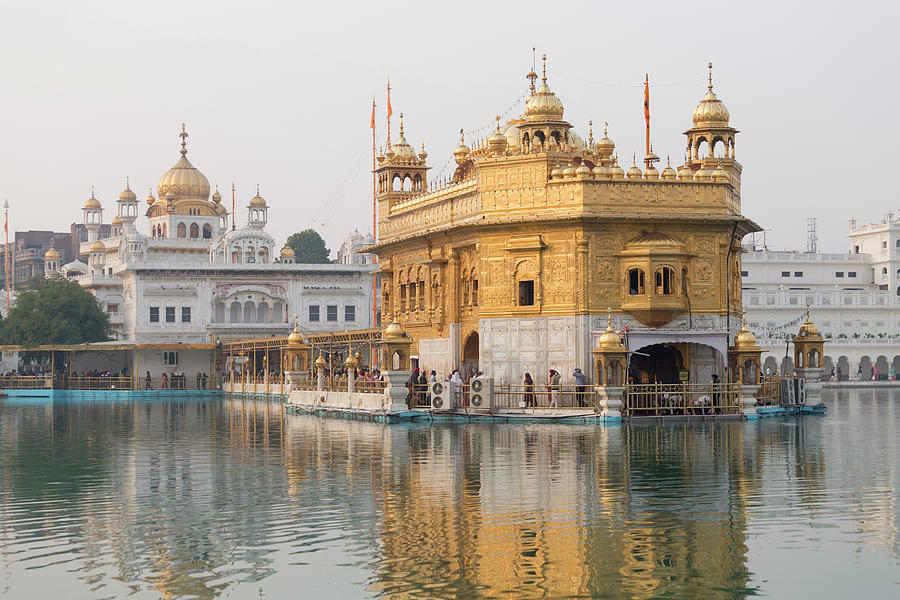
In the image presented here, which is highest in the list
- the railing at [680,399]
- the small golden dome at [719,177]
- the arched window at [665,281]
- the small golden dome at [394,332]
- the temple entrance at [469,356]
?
the small golden dome at [719,177]

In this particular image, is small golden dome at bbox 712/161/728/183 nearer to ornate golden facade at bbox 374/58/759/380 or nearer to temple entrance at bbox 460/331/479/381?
ornate golden facade at bbox 374/58/759/380

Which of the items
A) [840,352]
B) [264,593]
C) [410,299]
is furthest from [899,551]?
[840,352]

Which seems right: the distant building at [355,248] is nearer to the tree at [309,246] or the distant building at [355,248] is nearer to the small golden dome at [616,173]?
the tree at [309,246]

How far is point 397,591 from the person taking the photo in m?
11.8

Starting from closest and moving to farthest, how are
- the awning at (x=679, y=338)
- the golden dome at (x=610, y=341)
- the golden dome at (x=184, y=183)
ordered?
the golden dome at (x=610, y=341)
the awning at (x=679, y=338)
the golden dome at (x=184, y=183)

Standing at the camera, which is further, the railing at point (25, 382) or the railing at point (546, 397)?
the railing at point (25, 382)

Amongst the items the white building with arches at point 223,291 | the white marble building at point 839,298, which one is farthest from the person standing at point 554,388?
the white marble building at point 839,298

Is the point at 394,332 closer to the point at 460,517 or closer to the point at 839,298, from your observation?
the point at 460,517

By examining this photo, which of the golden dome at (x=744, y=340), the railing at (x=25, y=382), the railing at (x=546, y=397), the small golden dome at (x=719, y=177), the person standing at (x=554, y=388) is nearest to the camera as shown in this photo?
the railing at (x=546, y=397)

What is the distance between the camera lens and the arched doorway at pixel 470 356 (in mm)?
41719

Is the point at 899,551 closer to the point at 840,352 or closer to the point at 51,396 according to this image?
the point at 51,396

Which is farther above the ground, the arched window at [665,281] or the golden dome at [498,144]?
the golden dome at [498,144]

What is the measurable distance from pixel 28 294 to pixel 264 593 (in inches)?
2625

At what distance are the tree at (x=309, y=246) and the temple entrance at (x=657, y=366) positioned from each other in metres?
79.4
